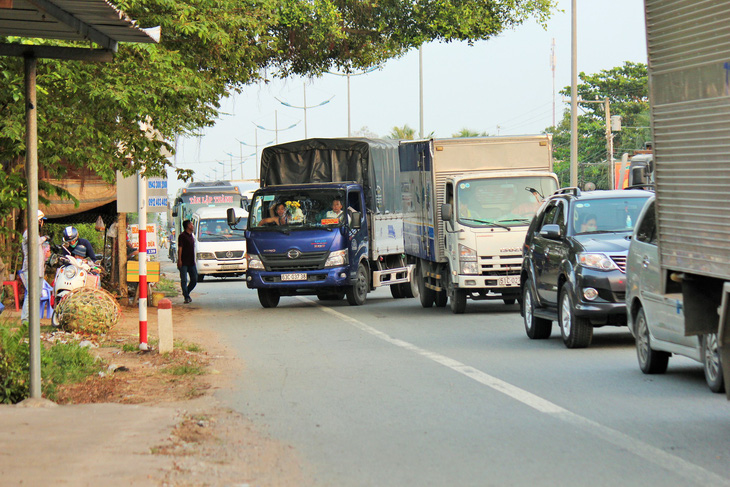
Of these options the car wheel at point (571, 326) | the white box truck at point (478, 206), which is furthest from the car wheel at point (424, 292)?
the car wheel at point (571, 326)

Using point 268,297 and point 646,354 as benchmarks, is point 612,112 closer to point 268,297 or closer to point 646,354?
point 268,297

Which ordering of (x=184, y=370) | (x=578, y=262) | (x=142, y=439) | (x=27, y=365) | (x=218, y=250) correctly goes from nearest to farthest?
(x=142, y=439), (x=27, y=365), (x=184, y=370), (x=578, y=262), (x=218, y=250)

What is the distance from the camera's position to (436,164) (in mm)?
20375

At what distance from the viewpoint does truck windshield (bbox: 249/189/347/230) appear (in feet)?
73.4

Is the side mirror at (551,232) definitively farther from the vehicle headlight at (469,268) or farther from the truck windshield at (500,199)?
the truck windshield at (500,199)

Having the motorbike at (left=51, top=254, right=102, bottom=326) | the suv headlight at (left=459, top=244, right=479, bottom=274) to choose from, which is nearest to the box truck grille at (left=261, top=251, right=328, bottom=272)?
the suv headlight at (left=459, top=244, right=479, bottom=274)

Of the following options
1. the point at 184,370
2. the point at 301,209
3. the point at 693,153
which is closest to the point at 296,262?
the point at 301,209

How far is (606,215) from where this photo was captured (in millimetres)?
14492

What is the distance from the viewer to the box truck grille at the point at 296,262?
22062 millimetres

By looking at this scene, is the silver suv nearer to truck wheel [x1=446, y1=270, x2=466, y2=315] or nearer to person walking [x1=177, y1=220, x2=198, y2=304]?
truck wheel [x1=446, y1=270, x2=466, y2=315]

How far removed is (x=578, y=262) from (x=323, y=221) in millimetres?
9539

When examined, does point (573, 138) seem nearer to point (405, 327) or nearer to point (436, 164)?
point (436, 164)

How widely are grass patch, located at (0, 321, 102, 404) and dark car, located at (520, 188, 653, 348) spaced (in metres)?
5.68

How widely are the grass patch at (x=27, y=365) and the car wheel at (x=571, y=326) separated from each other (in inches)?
221
